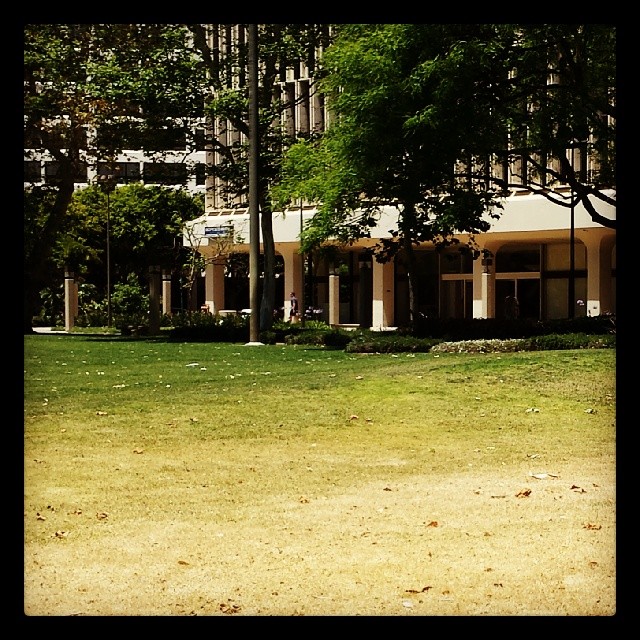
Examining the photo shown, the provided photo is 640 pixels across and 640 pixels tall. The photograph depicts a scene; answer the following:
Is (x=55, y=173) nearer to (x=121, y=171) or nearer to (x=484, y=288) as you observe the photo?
(x=121, y=171)

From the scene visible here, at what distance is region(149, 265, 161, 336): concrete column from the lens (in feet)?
30.1

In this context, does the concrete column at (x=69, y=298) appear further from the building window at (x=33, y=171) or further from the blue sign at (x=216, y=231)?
the blue sign at (x=216, y=231)

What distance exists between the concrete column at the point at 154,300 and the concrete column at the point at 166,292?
0.22ft

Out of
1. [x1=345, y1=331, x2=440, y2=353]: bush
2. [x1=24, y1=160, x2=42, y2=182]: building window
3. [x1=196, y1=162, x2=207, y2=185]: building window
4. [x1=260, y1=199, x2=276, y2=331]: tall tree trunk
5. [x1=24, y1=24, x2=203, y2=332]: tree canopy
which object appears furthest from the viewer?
[x1=260, y1=199, x2=276, y2=331]: tall tree trunk

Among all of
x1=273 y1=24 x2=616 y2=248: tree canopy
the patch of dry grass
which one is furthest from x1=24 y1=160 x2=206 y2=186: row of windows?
x1=273 y1=24 x2=616 y2=248: tree canopy

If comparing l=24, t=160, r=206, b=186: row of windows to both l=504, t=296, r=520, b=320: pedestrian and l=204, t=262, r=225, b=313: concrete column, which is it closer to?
l=204, t=262, r=225, b=313: concrete column

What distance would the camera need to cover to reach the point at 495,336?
42.6 ft

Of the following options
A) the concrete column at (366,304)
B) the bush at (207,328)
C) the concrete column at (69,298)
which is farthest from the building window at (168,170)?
Result: the concrete column at (366,304)

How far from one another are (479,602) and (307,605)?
528 mm

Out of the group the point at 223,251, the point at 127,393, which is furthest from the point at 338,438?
the point at 223,251

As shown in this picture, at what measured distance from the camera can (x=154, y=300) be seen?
10648 millimetres

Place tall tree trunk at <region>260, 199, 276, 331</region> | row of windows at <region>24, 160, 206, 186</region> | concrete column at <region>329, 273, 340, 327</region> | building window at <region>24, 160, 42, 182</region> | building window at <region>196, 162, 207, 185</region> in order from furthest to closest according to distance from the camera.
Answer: concrete column at <region>329, 273, 340, 327</region> → tall tree trunk at <region>260, 199, 276, 331</region> → building window at <region>196, 162, 207, 185</region> → row of windows at <region>24, 160, 206, 186</region> → building window at <region>24, 160, 42, 182</region>

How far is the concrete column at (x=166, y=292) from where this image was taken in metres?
9.07

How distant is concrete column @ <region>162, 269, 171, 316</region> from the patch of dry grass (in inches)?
26.0
